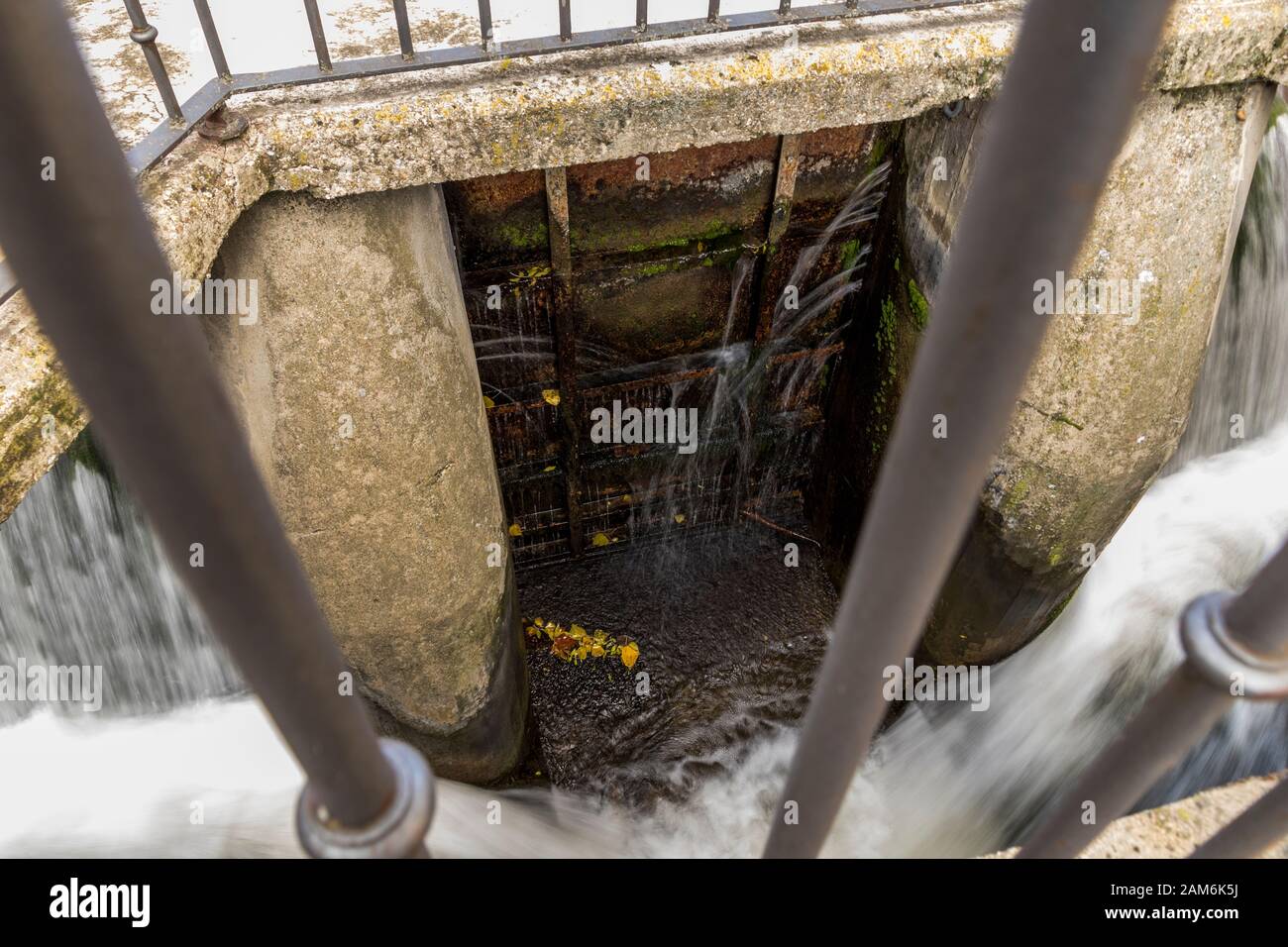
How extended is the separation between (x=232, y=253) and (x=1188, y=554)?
17.6 ft

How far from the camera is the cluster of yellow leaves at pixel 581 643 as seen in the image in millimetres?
5641

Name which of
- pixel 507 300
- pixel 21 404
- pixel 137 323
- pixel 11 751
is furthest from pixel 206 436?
pixel 11 751

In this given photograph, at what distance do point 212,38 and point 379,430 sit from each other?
140 cm

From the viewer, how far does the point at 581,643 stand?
5668 millimetres

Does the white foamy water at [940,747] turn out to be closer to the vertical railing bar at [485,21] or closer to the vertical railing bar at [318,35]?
the vertical railing bar at [318,35]

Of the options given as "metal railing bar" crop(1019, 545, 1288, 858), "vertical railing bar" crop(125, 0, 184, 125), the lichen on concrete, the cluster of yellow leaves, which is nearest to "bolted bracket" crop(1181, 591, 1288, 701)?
"metal railing bar" crop(1019, 545, 1288, 858)

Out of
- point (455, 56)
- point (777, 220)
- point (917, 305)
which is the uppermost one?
point (455, 56)

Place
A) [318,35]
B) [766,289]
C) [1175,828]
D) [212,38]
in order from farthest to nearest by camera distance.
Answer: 1. [766,289]
2. [318,35]
3. [212,38]
4. [1175,828]

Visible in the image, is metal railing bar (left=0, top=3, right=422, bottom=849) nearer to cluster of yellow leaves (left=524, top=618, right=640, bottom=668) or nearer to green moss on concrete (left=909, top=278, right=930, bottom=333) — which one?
green moss on concrete (left=909, top=278, right=930, bottom=333)

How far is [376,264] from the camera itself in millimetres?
3020

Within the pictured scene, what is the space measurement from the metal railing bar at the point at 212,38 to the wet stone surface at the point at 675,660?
3.78 metres

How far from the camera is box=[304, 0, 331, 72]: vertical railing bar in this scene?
2.61 m

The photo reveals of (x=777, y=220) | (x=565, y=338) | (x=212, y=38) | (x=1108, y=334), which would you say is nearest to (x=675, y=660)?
(x=565, y=338)

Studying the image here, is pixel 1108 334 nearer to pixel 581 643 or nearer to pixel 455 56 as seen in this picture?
pixel 455 56
